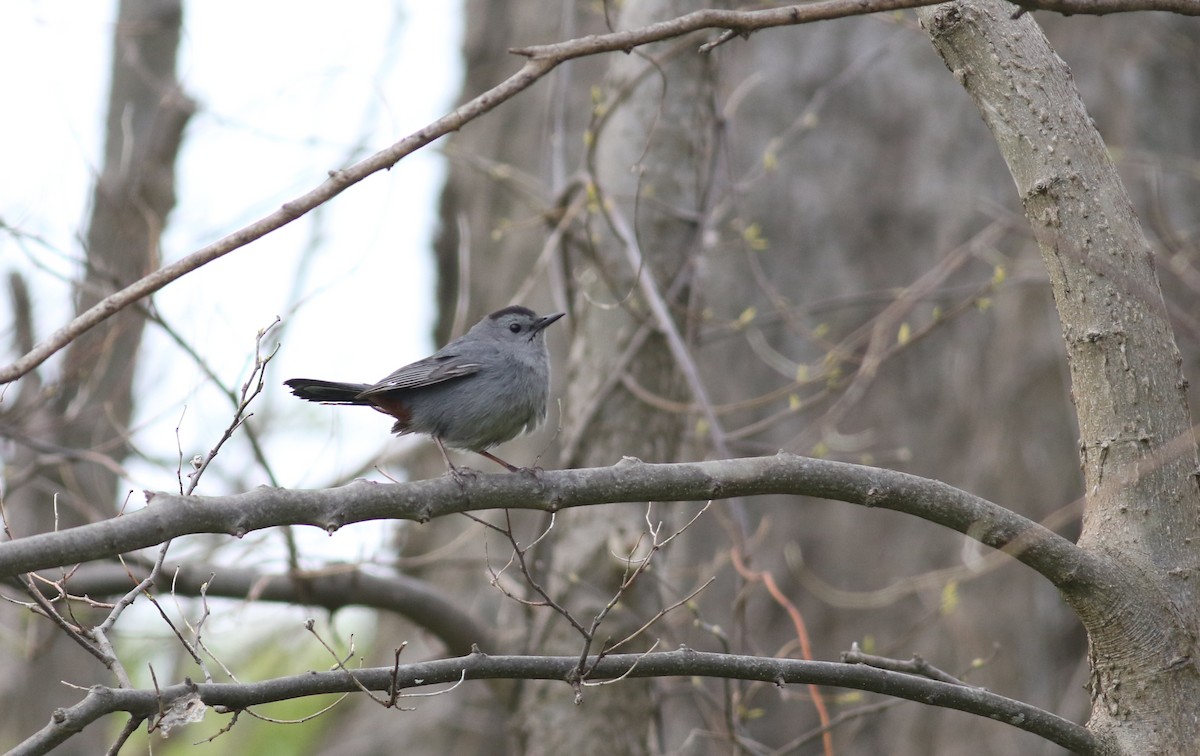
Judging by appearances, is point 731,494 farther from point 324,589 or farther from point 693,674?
point 324,589

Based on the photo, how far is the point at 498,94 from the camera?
8.55 ft

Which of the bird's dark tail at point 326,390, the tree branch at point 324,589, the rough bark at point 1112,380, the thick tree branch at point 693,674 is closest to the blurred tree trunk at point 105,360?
the tree branch at point 324,589

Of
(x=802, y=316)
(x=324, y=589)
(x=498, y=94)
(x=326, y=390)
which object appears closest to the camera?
(x=498, y=94)

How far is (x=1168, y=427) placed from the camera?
283cm

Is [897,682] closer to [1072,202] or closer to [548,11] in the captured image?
[1072,202]

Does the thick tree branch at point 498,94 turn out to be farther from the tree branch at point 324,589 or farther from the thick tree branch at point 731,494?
the tree branch at point 324,589

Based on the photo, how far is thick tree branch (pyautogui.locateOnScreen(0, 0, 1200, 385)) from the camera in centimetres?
237

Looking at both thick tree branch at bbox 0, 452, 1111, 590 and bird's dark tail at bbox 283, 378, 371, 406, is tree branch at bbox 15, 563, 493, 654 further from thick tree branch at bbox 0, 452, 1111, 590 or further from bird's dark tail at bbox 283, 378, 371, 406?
thick tree branch at bbox 0, 452, 1111, 590

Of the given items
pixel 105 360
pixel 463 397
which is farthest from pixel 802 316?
pixel 105 360

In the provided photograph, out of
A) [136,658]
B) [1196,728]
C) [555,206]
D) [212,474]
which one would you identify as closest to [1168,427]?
[1196,728]

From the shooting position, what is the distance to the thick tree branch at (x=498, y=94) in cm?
237

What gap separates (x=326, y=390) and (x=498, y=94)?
1.98 m

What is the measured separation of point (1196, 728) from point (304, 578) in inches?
159

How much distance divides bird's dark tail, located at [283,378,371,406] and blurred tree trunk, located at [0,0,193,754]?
82.7 inches
